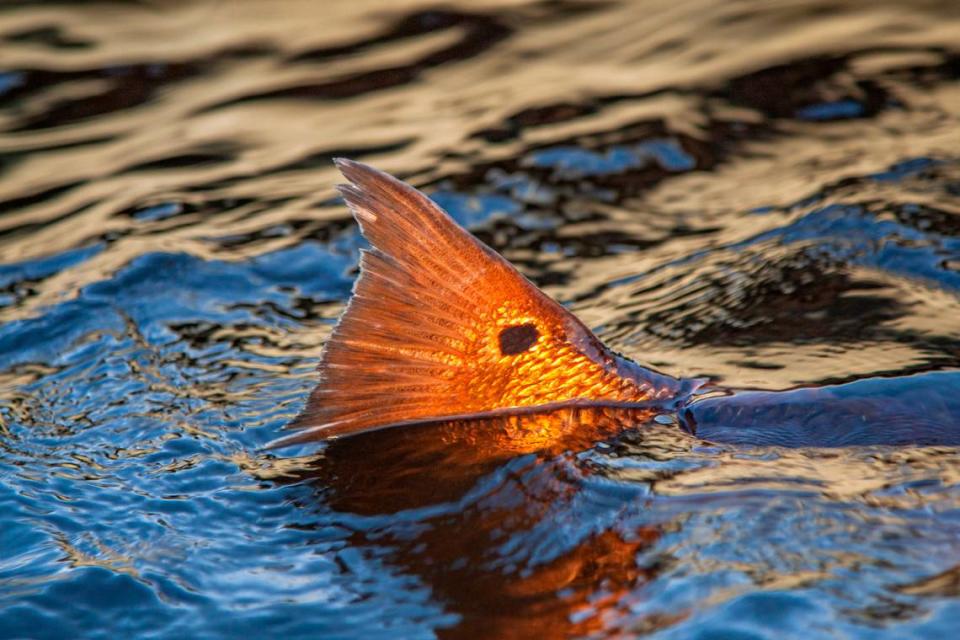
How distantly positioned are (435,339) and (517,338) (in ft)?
0.67

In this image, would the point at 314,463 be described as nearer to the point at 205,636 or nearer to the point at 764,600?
the point at 205,636

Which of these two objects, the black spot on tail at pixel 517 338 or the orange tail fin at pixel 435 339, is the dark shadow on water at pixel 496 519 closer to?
the orange tail fin at pixel 435 339

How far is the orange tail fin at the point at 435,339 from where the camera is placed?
299 cm

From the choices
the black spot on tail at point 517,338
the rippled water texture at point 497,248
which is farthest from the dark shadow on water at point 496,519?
the black spot on tail at point 517,338

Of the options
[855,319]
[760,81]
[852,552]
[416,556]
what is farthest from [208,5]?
[852,552]

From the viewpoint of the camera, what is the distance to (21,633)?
2.58 metres

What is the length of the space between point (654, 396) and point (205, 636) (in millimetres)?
1324

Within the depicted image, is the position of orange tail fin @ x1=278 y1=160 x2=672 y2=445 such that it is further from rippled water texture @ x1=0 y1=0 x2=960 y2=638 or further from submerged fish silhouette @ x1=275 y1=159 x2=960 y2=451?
rippled water texture @ x1=0 y1=0 x2=960 y2=638

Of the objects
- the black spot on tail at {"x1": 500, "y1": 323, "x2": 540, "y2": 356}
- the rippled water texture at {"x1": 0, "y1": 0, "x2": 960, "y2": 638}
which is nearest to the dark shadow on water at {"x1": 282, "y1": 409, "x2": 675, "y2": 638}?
the rippled water texture at {"x1": 0, "y1": 0, "x2": 960, "y2": 638}

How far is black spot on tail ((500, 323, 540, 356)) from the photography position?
10.2 feet

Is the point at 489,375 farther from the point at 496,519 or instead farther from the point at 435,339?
the point at 496,519

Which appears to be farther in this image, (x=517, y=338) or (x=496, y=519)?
(x=517, y=338)

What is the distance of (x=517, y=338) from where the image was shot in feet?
10.3

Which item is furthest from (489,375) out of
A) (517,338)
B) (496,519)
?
(496,519)
